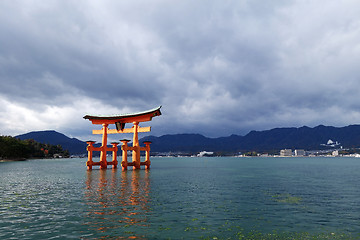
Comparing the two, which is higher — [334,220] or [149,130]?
[149,130]

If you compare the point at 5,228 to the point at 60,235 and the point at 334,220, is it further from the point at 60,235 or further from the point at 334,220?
the point at 334,220

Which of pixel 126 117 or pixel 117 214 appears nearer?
pixel 117 214

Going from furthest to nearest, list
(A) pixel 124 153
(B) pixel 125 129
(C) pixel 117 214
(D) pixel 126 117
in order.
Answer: (B) pixel 125 129 → (A) pixel 124 153 → (D) pixel 126 117 → (C) pixel 117 214

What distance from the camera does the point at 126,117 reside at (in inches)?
1821

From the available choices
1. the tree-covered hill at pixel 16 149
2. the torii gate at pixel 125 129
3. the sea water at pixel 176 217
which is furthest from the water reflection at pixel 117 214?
the tree-covered hill at pixel 16 149

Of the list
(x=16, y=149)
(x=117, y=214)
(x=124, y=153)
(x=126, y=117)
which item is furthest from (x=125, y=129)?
(x=16, y=149)

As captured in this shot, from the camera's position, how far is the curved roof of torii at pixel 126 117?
43.2 meters

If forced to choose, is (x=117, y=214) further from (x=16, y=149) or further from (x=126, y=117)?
(x=16, y=149)

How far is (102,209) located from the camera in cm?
1468

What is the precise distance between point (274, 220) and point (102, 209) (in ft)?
33.0

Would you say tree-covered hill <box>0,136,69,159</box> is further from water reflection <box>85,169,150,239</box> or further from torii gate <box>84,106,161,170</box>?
water reflection <box>85,169,150,239</box>

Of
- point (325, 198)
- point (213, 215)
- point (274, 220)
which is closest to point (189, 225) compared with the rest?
point (213, 215)

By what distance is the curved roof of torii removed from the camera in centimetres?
4325

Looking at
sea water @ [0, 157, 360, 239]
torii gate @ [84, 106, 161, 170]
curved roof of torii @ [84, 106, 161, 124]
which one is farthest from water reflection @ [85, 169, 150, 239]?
torii gate @ [84, 106, 161, 170]
